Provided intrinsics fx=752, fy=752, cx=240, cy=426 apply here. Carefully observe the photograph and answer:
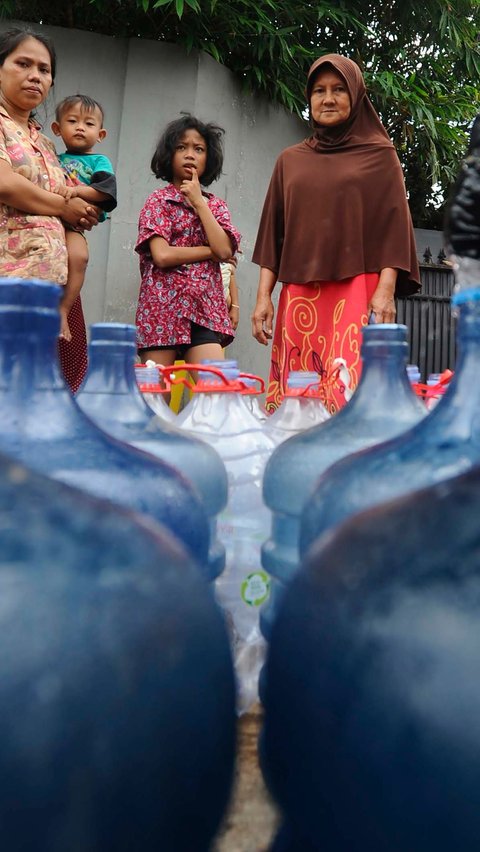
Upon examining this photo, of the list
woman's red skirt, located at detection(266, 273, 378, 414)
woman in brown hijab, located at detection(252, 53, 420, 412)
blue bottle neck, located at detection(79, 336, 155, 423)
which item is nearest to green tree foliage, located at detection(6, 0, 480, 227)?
woman in brown hijab, located at detection(252, 53, 420, 412)

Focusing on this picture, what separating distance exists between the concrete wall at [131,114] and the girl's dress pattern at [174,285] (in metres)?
2.13

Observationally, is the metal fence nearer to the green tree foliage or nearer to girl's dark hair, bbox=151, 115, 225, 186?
the green tree foliage

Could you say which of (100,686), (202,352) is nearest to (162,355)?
(202,352)

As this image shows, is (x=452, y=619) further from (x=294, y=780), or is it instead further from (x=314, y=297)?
(x=314, y=297)

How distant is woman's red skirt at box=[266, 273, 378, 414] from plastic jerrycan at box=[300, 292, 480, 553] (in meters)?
1.65

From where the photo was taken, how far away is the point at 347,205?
2232 millimetres

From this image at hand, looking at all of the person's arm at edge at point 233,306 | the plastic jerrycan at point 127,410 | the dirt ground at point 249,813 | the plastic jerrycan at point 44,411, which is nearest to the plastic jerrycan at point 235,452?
the plastic jerrycan at point 127,410

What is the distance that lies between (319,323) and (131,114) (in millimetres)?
3206

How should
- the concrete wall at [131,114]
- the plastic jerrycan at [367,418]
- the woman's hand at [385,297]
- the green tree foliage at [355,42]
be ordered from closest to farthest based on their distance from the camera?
the plastic jerrycan at [367,418], the woman's hand at [385,297], the concrete wall at [131,114], the green tree foliage at [355,42]

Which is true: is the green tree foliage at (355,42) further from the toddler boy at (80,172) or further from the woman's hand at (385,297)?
the woman's hand at (385,297)

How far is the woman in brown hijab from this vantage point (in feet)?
7.22

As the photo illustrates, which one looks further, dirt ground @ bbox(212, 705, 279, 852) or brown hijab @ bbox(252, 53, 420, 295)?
brown hijab @ bbox(252, 53, 420, 295)

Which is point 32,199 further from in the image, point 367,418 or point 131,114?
point 131,114

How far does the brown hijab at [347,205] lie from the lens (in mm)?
2209
